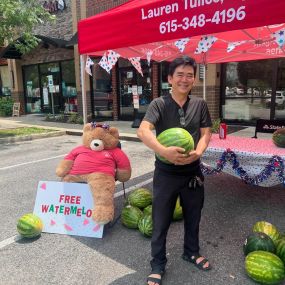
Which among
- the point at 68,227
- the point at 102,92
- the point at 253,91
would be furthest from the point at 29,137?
the point at 68,227

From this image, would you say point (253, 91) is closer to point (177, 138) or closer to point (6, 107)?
point (177, 138)

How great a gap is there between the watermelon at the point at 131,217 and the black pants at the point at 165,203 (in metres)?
1.01

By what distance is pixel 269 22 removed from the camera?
3002 millimetres

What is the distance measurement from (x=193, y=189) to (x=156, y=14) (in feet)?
6.76

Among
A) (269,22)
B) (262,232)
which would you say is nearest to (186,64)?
(269,22)

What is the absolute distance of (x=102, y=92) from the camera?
15.0 m

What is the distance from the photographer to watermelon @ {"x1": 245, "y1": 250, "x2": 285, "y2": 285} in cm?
275

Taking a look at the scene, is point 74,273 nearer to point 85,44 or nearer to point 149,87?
point 85,44

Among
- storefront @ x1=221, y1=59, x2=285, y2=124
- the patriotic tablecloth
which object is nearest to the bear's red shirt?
the patriotic tablecloth

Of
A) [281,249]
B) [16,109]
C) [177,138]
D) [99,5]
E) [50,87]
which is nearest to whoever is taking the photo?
[177,138]

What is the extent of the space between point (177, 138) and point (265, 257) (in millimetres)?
1339

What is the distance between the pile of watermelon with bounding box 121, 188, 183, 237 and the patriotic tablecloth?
0.91m

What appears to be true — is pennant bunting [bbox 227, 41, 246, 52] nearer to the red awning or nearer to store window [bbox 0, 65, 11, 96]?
the red awning

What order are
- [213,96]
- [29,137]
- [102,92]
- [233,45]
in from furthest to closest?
[102,92], [213,96], [29,137], [233,45]
